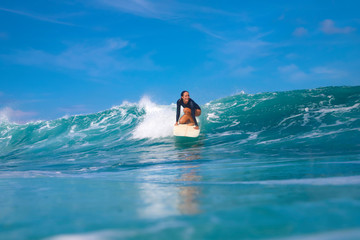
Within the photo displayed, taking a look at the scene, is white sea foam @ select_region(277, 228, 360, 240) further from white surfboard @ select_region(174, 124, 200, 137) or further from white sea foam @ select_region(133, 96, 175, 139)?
white sea foam @ select_region(133, 96, 175, 139)

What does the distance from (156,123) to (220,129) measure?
4.12 metres

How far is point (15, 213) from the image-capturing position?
2176mm

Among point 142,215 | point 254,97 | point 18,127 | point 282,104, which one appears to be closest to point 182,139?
point 282,104

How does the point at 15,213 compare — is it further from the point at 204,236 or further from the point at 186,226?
the point at 204,236

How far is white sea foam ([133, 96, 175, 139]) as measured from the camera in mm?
16094

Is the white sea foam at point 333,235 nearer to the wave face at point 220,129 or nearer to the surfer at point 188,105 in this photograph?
the wave face at point 220,129

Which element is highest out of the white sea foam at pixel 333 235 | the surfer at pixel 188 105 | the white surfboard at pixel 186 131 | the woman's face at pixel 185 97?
the woman's face at pixel 185 97

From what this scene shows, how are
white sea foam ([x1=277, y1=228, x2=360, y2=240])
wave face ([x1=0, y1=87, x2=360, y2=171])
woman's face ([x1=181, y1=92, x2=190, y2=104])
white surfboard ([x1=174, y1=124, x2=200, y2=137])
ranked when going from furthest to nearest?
1. white surfboard ([x1=174, y1=124, x2=200, y2=137])
2. woman's face ([x1=181, y1=92, x2=190, y2=104])
3. wave face ([x1=0, y1=87, x2=360, y2=171])
4. white sea foam ([x1=277, y1=228, x2=360, y2=240])

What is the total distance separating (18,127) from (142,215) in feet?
86.8

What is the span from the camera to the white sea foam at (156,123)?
16.1 metres

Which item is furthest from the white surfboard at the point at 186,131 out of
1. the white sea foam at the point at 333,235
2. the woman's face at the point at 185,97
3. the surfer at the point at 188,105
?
the white sea foam at the point at 333,235

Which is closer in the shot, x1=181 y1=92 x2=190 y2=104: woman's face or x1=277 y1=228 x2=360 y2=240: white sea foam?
x1=277 y1=228 x2=360 y2=240: white sea foam

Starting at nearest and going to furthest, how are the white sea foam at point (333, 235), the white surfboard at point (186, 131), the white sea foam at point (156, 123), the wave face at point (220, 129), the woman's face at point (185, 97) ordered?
the white sea foam at point (333, 235) → the wave face at point (220, 129) → the woman's face at point (185, 97) → the white surfboard at point (186, 131) → the white sea foam at point (156, 123)

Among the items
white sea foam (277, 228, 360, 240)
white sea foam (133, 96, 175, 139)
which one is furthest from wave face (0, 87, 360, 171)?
white sea foam (277, 228, 360, 240)
